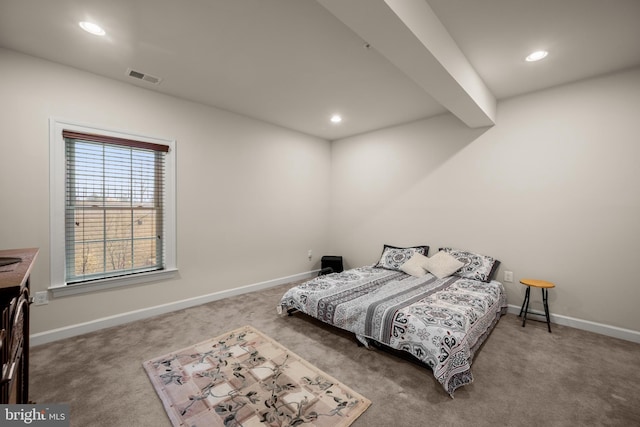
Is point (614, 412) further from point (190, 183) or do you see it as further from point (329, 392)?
point (190, 183)

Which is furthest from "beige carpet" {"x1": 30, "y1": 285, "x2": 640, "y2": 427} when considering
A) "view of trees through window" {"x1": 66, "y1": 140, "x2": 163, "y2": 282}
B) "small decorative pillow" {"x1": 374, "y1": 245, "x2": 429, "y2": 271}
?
"small decorative pillow" {"x1": 374, "y1": 245, "x2": 429, "y2": 271}

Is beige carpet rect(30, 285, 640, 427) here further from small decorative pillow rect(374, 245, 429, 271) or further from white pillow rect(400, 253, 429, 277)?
small decorative pillow rect(374, 245, 429, 271)

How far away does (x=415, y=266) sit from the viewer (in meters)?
3.75

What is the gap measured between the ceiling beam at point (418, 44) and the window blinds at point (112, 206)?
2695mm

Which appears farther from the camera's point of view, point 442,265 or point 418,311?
point 442,265

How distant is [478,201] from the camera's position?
3652 mm

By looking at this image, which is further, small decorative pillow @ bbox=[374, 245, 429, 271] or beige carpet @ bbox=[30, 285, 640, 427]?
small decorative pillow @ bbox=[374, 245, 429, 271]

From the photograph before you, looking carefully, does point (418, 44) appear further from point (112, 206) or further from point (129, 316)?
point (129, 316)

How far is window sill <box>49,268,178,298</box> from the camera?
105 inches

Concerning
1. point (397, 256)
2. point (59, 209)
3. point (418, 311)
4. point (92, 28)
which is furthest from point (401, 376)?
point (92, 28)

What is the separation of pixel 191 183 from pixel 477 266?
3.78 metres

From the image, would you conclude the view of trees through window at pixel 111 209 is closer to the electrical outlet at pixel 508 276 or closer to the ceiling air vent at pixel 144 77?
the ceiling air vent at pixel 144 77

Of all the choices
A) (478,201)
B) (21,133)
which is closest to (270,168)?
(21,133)

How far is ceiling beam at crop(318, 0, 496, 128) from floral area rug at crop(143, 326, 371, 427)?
95.2 inches
